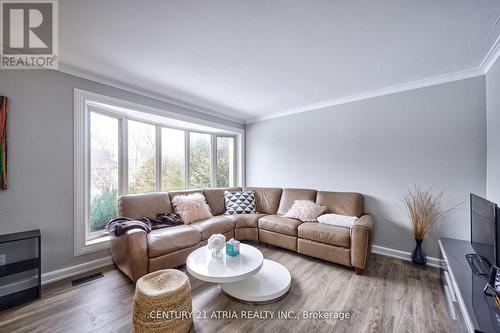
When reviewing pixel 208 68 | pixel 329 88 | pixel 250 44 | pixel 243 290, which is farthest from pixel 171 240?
pixel 329 88

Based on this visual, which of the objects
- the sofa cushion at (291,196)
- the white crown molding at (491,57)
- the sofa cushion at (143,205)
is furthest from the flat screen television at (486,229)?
the sofa cushion at (143,205)

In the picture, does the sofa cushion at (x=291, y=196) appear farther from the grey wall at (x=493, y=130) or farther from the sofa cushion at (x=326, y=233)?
the grey wall at (x=493, y=130)

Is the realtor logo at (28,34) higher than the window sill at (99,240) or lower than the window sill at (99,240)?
higher

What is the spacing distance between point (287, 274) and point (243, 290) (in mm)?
567

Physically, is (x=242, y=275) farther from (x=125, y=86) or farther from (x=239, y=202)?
(x=125, y=86)

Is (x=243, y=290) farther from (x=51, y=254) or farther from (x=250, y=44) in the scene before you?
(x=250, y=44)

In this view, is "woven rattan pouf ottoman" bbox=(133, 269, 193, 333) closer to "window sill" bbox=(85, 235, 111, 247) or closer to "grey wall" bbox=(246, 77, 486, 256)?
"window sill" bbox=(85, 235, 111, 247)

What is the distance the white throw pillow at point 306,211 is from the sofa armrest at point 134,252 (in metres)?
2.12

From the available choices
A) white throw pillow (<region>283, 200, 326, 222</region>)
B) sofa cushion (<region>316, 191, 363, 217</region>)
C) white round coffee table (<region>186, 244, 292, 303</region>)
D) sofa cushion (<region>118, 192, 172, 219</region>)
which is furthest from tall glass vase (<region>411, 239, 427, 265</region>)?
sofa cushion (<region>118, 192, 172, 219</region>)

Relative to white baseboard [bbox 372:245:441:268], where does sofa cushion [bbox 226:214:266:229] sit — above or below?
above

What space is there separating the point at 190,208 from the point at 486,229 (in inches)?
125

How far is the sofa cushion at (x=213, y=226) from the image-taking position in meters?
2.67

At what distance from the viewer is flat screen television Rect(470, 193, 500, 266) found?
1.32 m

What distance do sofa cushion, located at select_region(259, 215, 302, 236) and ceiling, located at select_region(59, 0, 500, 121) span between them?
2.05 m
